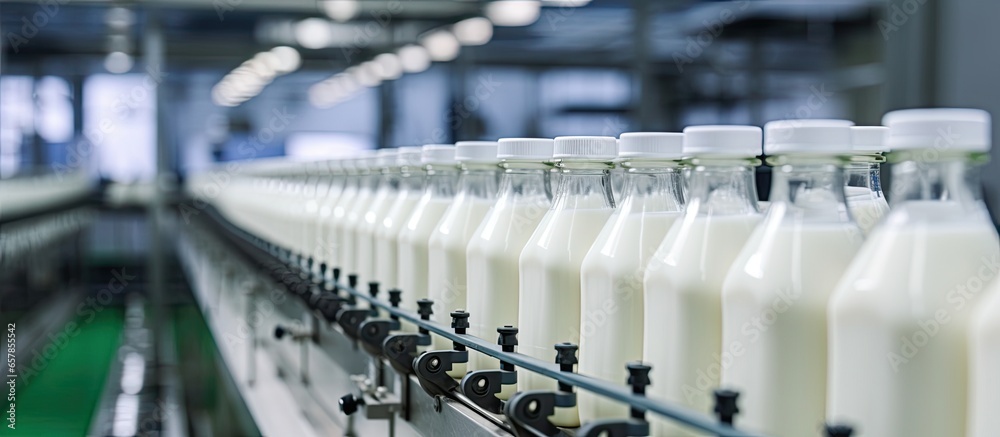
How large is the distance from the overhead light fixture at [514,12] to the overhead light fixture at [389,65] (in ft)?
3.56

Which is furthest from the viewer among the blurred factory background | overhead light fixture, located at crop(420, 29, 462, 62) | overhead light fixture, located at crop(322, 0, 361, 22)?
overhead light fixture, located at crop(322, 0, 361, 22)

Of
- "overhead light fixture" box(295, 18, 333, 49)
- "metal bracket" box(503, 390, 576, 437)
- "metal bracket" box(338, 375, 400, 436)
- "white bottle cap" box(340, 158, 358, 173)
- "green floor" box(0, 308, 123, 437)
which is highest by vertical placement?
"overhead light fixture" box(295, 18, 333, 49)

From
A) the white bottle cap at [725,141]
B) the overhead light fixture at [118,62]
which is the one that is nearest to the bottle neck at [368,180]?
the white bottle cap at [725,141]

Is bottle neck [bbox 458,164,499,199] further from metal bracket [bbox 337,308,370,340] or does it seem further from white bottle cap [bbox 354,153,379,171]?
white bottle cap [bbox 354,153,379,171]

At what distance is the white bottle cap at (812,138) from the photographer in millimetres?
568

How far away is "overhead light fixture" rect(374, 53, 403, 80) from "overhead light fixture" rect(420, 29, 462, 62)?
1.40 ft

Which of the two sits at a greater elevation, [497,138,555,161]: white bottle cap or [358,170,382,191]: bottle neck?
[497,138,555,161]: white bottle cap

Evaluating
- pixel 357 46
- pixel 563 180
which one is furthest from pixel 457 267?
pixel 357 46

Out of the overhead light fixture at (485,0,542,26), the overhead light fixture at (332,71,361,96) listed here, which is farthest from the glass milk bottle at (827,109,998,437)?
the overhead light fixture at (332,71,361,96)

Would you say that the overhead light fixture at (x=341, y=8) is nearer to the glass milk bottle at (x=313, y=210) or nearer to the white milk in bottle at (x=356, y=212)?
the glass milk bottle at (x=313, y=210)

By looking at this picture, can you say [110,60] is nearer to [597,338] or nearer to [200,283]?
[200,283]

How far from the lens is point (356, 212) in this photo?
1.53 m

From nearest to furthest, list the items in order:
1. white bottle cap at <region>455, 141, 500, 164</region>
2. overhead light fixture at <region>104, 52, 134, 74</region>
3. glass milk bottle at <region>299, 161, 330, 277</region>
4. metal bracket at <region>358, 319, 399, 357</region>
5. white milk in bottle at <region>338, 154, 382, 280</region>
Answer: white bottle cap at <region>455, 141, 500, 164</region> → metal bracket at <region>358, 319, 399, 357</region> → white milk in bottle at <region>338, 154, 382, 280</region> → glass milk bottle at <region>299, 161, 330, 277</region> → overhead light fixture at <region>104, 52, 134, 74</region>

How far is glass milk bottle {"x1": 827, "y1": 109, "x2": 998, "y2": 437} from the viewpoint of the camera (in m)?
0.48
